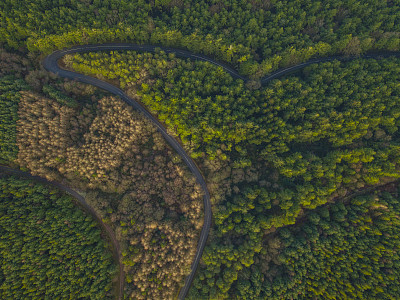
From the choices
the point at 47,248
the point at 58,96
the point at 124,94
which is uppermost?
the point at 124,94

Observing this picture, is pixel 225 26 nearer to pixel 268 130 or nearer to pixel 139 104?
pixel 268 130

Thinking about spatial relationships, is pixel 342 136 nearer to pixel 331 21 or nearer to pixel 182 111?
pixel 331 21

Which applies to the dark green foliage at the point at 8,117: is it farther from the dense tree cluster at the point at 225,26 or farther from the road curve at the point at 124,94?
the dense tree cluster at the point at 225,26

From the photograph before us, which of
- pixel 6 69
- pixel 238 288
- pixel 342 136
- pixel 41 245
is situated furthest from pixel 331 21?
pixel 41 245

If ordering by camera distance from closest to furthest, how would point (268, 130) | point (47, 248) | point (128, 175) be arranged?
1. point (47, 248)
2. point (128, 175)
3. point (268, 130)

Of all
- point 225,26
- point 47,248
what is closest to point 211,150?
point 225,26
